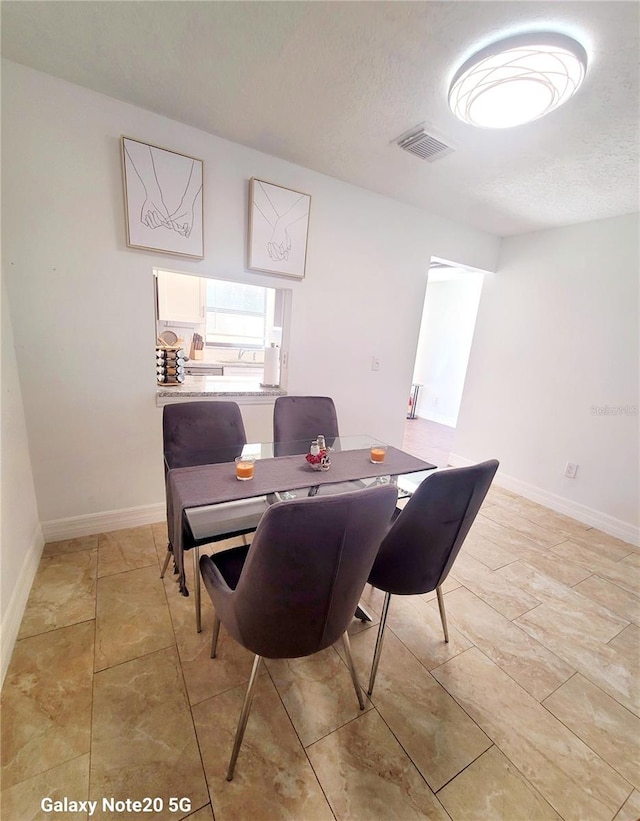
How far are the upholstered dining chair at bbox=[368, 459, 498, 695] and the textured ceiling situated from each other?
1578mm

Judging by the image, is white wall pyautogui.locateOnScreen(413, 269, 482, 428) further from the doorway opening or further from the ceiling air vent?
the ceiling air vent

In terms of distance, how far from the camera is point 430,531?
3.78ft

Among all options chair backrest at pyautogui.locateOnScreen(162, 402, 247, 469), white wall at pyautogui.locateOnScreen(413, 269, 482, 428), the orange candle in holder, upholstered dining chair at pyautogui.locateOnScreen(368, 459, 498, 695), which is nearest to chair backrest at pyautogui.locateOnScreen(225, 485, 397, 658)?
upholstered dining chair at pyautogui.locateOnScreen(368, 459, 498, 695)

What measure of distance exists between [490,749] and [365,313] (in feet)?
8.61

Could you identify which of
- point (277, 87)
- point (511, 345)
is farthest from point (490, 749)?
point (511, 345)

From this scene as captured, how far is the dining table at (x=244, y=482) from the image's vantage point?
125 centimetres

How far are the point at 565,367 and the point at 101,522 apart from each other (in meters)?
3.91

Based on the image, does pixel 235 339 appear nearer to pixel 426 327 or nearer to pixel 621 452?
pixel 426 327

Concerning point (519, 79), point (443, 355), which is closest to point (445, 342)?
point (443, 355)

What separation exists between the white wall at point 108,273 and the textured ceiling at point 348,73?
15cm

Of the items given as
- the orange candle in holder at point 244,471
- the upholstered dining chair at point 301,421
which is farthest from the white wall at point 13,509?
the upholstered dining chair at point 301,421

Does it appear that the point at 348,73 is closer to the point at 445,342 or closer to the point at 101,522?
the point at 101,522

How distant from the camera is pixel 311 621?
0.93 m

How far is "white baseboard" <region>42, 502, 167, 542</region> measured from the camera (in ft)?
6.53
